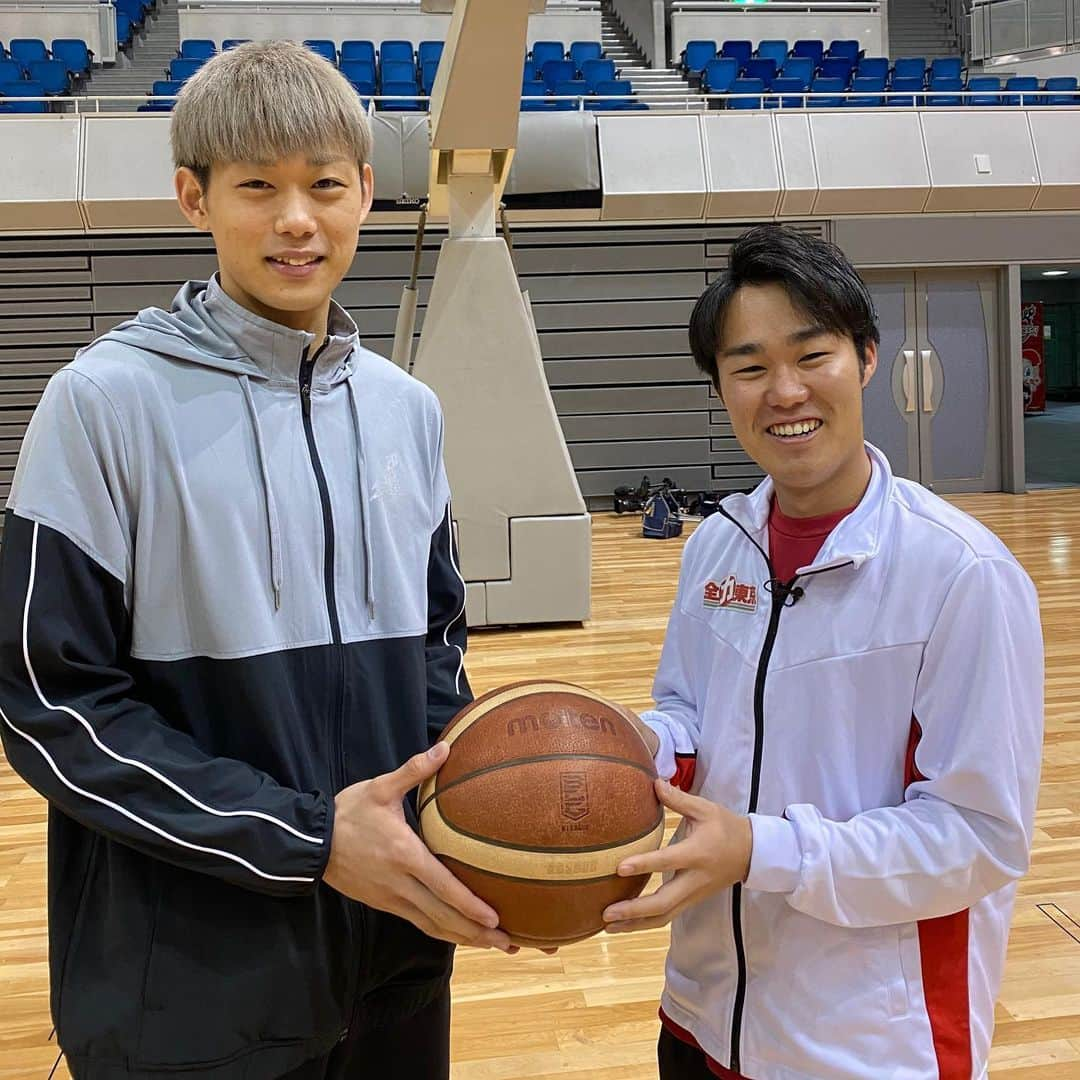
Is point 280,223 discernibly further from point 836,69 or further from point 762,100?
point 836,69

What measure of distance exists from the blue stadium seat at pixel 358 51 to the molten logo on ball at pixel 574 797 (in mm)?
10415

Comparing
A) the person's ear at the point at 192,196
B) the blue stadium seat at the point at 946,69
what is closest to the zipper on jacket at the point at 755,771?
the person's ear at the point at 192,196

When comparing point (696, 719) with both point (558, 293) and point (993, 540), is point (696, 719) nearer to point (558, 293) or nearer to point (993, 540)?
point (993, 540)

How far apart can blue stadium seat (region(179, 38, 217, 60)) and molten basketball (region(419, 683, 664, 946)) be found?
1064 centimetres

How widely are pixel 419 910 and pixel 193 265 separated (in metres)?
8.81

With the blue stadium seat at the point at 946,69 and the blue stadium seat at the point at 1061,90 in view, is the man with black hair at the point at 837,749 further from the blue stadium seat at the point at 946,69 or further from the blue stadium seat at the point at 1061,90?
the blue stadium seat at the point at 946,69

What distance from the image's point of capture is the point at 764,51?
11453 mm

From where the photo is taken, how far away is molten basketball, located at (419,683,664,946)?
1068mm

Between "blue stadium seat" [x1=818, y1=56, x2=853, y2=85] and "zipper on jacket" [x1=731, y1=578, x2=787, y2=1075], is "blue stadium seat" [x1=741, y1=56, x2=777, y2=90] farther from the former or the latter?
"zipper on jacket" [x1=731, y1=578, x2=787, y2=1075]

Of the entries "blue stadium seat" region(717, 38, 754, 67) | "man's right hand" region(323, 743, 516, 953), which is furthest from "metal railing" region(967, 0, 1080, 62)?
"man's right hand" region(323, 743, 516, 953)

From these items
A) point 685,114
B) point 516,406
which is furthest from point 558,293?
point 516,406

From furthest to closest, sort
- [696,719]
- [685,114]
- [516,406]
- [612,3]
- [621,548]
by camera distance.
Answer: [612,3] < [685,114] < [621,548] < [516,406] < [696,719]

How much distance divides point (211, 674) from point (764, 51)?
11955 millimetres

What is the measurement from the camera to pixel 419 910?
1049 mm
